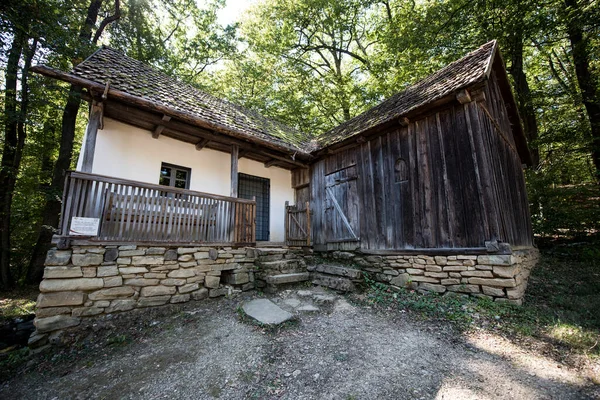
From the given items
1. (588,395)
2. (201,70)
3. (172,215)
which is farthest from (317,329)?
(201,70)

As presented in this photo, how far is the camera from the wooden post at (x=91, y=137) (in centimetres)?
473

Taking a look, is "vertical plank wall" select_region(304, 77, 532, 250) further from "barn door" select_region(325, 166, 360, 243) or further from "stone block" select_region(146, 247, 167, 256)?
"stone block" select_region(146, 247, 167, 256)

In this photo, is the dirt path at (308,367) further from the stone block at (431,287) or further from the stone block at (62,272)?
the stone block at (431,287)

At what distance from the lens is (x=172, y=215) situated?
5160mm

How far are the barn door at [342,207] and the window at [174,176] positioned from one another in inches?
164

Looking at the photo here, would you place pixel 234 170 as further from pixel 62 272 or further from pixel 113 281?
pixel 62 272

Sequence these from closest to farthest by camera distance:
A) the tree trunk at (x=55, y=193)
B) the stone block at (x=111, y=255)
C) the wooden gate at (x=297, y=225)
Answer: the stone block at (x=111, y=255)
the wooden gate at (x=297, y=225)
the tree trunk at (x=55, y=193)

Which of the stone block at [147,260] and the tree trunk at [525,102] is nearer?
the stone block at [147,260]

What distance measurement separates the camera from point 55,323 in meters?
3.75

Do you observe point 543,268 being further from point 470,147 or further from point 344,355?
point 344,355

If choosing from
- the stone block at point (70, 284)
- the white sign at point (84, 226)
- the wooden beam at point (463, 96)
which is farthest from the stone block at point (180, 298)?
the wooden beam at point (463, 96)

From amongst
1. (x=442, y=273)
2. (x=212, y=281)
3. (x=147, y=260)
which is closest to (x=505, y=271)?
(x=442, y=273)

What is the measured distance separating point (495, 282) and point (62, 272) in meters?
7.20

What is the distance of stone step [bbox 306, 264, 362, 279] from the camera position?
230 inches
